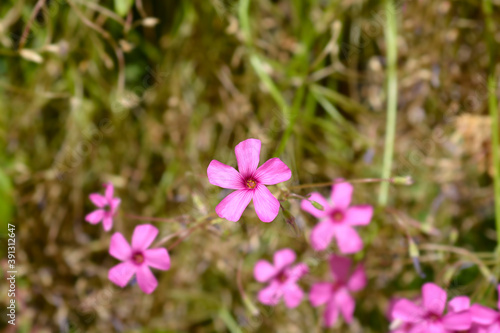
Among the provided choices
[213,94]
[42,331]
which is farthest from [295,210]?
[42,331]

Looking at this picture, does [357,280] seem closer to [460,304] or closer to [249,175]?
[460,304]

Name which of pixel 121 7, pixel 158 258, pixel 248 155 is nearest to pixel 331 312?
pixel 158 258

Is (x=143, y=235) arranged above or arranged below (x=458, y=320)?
above

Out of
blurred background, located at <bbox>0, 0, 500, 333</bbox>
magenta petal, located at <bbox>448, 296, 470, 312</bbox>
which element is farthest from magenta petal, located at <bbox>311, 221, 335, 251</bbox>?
magenta petal, located at <bbox>448, 296, 470, 312</bbox>

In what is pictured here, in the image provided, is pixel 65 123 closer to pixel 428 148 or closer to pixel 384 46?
pixel 384 46

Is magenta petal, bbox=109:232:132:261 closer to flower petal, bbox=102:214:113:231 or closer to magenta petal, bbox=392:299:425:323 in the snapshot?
flower petal, bbox=102:214:113:231

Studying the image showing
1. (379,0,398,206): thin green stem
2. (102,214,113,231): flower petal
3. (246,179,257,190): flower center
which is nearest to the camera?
(246,179,257,190): flower center

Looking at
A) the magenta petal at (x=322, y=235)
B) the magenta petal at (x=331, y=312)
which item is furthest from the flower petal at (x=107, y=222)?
the magenta petal at (x=331, y=312)
